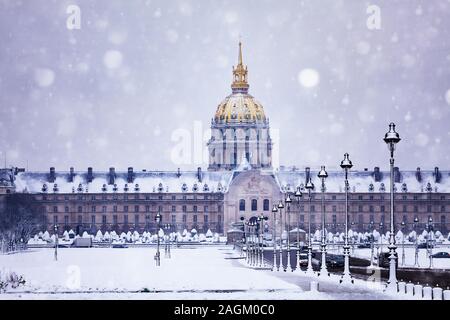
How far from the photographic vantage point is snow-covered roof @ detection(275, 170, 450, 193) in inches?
6491

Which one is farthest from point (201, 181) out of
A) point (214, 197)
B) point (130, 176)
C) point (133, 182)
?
point (130, 176)

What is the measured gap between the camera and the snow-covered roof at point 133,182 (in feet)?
540

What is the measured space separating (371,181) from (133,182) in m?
35.9

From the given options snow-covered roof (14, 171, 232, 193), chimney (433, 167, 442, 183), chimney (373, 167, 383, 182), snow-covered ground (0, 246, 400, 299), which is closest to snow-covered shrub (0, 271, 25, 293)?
snow-covered ground (0, 246, 400, 299)

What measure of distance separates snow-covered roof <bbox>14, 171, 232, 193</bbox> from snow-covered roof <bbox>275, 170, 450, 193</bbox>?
9991 millimetres

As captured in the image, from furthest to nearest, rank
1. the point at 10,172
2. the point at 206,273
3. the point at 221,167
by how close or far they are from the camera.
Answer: the point at 221,167
the point at 10,172
the point at 206,273

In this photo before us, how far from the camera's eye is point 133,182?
167875 millimetres

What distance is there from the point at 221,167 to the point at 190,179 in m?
21.7

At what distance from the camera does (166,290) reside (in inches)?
1494

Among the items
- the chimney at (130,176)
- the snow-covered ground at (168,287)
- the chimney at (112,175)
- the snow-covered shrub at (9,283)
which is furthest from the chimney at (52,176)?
the snow-covered shrub at (9,283)

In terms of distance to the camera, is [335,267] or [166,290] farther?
[335,267]

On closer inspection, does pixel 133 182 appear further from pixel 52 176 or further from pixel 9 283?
pixel 9 283
